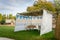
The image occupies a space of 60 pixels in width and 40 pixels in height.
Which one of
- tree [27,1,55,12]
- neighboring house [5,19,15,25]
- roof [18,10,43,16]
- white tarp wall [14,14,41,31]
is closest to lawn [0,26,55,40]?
neighboring house [5,19,15,25]

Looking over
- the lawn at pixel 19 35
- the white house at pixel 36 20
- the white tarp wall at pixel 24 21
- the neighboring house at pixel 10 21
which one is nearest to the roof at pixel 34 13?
the white house at pixel 36 20

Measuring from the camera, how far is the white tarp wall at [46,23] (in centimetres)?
519

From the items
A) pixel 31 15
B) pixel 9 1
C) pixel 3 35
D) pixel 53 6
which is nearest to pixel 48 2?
pixel 53 6

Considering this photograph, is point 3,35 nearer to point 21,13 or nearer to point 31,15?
point 21,13

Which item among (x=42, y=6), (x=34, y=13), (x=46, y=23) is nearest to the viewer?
(x=46, y=23)

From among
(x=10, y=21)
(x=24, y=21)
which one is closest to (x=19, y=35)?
(x=10, y=21)

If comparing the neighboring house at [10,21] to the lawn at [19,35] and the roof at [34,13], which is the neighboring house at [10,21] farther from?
the roof at [34,13]

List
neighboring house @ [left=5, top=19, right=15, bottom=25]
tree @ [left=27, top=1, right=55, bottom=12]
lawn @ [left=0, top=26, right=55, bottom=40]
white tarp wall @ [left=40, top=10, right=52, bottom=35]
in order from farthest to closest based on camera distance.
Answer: tree @ [left=27, top=1, right=55, bottom=12] < neighboring house @ [left=5, top=19, right=15, bottom=25] < white tarp wall @ [left=40, top=10, right=52, bottom=35] < lawn @ [left=0, top=26, right=55, bottom=40]

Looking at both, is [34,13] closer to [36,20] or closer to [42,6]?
[36,20]

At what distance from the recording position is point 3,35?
5176 mm

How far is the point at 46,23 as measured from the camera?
5.32m

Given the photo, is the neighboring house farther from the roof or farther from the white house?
the roof

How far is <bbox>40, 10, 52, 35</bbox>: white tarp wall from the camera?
519 cm

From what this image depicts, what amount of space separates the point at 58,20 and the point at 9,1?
161cm
